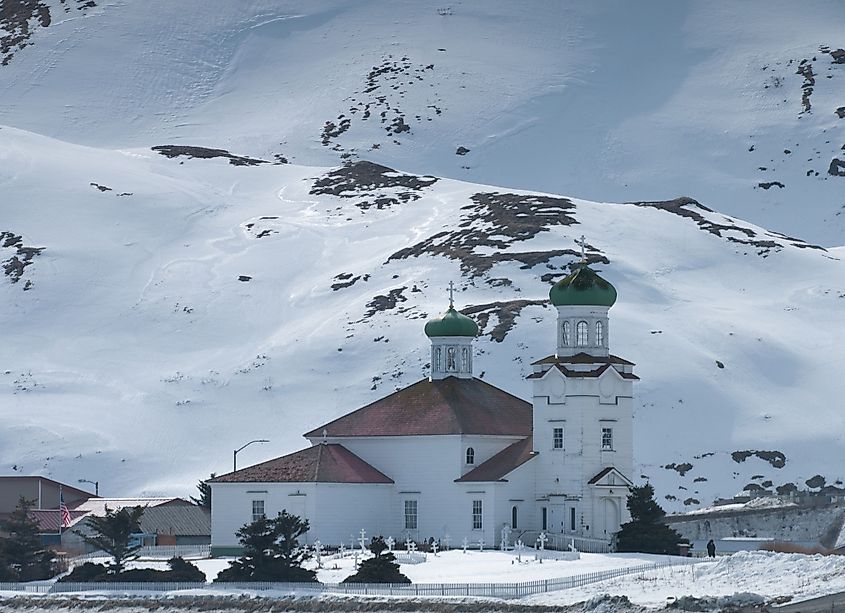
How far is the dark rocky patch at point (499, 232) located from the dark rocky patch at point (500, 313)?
6.92m

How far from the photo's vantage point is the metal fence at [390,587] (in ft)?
242

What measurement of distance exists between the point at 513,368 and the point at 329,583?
51.2 m

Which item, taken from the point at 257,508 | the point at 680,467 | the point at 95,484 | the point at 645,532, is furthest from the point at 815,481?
the point at 95,484

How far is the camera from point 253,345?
143375 millimetres

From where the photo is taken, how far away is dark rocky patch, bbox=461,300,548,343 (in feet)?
434

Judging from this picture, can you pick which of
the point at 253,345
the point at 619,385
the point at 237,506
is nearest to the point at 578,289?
the point at 619,385

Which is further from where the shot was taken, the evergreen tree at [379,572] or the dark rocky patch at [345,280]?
the dark rocky patch at [345,280]

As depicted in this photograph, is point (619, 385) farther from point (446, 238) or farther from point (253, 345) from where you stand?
point (446, 238)

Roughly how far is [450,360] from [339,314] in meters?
41.2

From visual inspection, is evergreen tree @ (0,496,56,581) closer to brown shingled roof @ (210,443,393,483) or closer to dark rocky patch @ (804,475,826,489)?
brown shingled roof @ (210,443,393,483)

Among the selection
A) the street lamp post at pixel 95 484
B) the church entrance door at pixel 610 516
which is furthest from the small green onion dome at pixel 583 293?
the street lamp post at pixel 95 484

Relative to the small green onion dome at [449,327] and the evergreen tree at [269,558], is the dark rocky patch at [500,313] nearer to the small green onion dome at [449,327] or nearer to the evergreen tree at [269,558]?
the small green onion dome at [449,327]

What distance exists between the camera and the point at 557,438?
93.9 meters

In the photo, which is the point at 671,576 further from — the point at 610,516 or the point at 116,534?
the point at 116,534
